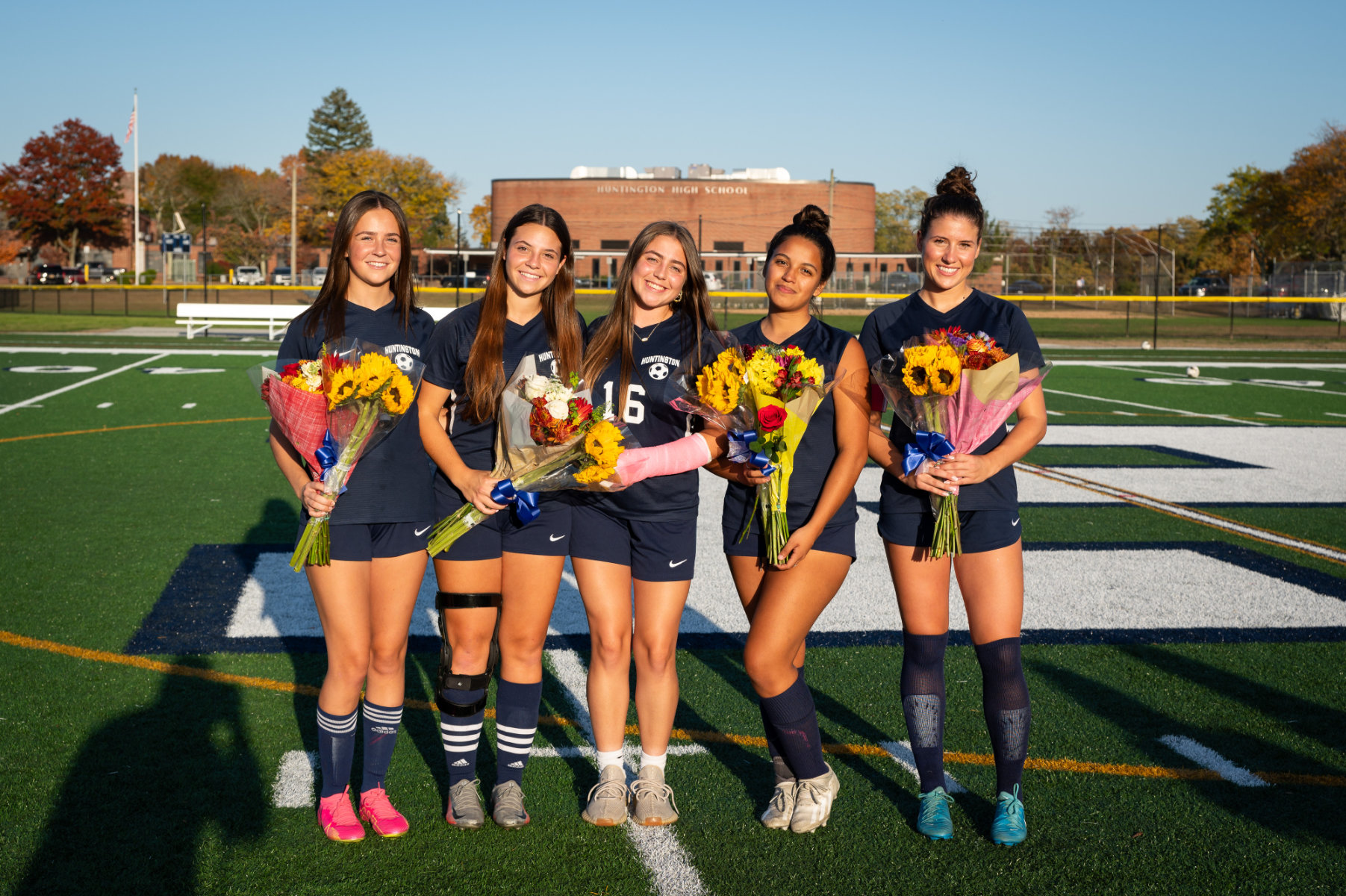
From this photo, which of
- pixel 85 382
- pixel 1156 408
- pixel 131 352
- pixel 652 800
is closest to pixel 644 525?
pixel 652 800

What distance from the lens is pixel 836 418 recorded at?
335 cm

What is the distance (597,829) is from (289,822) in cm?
98

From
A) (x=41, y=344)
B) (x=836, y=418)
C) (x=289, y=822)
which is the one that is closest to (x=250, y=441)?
(x=289, y=822)

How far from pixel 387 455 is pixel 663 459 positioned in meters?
0.87

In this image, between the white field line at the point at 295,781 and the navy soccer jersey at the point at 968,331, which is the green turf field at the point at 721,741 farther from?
the navy soccer jersey at the point at 968,331

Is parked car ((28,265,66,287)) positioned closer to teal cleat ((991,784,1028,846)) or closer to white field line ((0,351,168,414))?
white field line ((0,351,168,414))

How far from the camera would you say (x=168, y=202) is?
266 feet

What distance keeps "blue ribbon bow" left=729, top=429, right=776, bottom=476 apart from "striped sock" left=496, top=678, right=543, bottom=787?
1.00 meters

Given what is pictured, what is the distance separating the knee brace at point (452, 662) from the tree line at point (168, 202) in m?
57.0

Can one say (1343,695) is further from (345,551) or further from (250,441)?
(250,441)

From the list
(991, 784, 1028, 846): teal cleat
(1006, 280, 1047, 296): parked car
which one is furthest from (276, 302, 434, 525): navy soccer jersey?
(1006, 280, 1047, 296): parked car

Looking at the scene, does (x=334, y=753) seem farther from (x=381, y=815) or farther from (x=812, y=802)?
(x=812, y=802)

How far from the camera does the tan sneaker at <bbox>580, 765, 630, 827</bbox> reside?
133 inches

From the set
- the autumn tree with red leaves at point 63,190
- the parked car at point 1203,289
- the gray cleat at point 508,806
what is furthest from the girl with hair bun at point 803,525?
the autumn tree with red leaves at point 63,190
